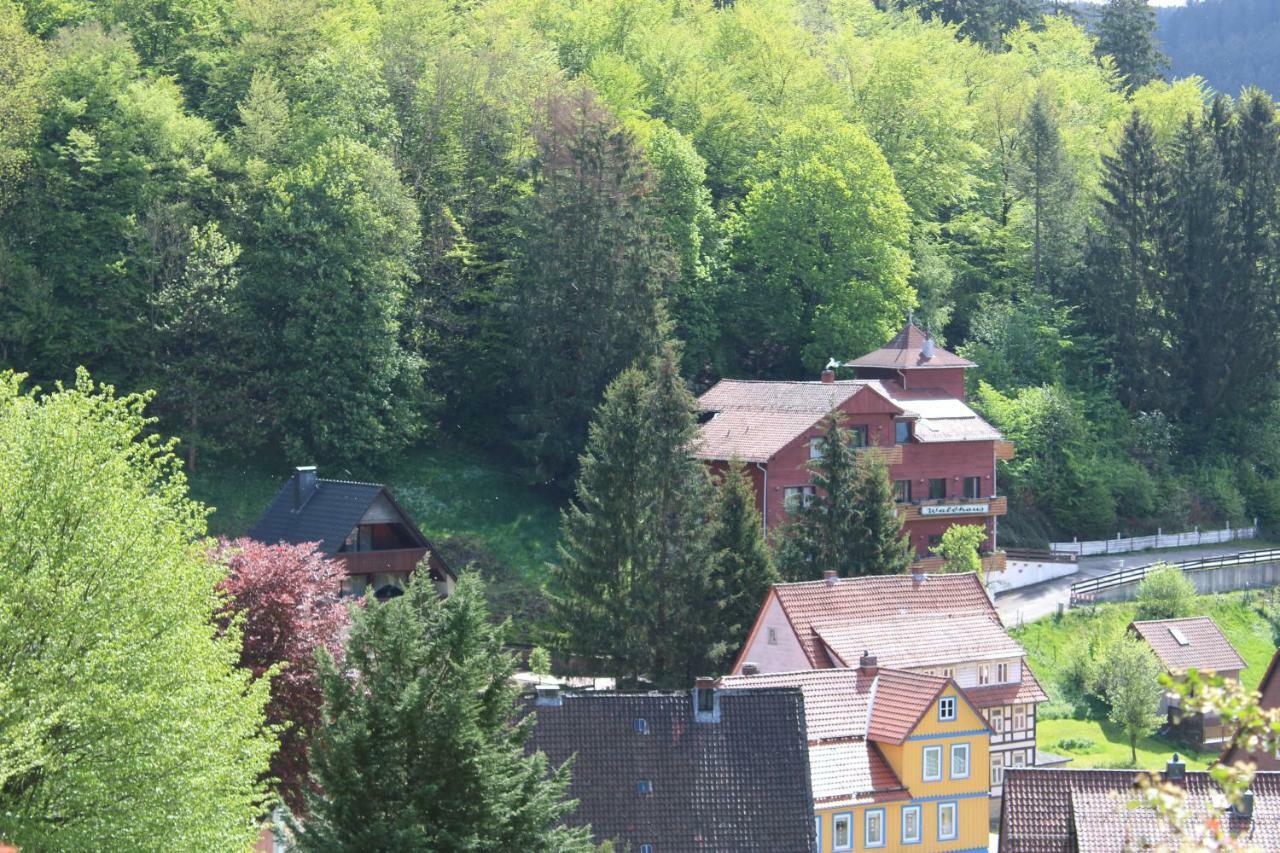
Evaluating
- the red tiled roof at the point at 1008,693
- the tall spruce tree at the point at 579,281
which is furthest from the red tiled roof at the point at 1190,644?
the tall spruce tree at the point at 579,281

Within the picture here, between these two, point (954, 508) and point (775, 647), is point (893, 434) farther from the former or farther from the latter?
point (775, 647)

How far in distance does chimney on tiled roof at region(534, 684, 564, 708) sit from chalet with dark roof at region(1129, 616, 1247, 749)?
1125 inches

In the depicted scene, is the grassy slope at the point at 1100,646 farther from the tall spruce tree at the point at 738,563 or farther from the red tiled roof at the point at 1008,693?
the tall spruce tree at the point at 738,563

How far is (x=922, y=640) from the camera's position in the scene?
50281mm

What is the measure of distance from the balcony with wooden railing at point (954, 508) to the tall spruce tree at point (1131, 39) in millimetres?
59762

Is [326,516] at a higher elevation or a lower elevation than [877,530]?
higher

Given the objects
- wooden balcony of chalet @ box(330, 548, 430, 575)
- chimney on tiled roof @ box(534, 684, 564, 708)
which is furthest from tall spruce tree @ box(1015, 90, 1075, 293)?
chimney on tiled roof @ box(534, 684, 564, 708)

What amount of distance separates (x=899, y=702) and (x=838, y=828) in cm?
364

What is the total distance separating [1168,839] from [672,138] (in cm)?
4574

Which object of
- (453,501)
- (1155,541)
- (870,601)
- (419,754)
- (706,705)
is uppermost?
(453,501)

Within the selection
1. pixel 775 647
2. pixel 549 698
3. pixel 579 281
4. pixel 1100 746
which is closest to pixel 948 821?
pixel 775 647

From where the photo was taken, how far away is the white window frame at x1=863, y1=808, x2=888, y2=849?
4131cm

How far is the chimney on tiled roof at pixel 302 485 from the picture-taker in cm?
5109

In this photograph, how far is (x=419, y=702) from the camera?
2333 cm
